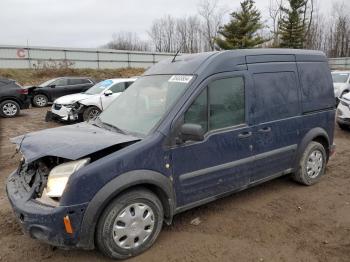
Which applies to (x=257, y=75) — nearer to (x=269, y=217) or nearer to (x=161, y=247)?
(x=269, y=217)

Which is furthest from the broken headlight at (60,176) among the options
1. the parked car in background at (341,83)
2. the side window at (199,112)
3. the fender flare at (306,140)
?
the parked car in background at (341,83)

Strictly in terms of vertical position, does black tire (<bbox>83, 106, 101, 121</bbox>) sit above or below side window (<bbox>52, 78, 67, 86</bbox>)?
below

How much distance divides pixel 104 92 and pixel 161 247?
8904mm

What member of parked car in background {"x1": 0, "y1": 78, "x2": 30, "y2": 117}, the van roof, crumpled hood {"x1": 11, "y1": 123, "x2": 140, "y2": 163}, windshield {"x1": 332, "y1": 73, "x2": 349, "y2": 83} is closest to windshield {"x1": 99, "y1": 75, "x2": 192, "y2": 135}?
the van roof

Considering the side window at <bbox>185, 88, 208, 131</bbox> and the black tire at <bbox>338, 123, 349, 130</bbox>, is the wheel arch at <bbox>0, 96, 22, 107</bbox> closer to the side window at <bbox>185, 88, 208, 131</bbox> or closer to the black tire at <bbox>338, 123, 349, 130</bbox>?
the black tire at <bbox>338, 123, 349, 130</bbox>

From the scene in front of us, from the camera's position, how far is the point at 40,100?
18.0 metres

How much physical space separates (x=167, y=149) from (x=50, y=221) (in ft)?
4.24

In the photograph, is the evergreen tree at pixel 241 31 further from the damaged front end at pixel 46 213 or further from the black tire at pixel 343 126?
the damaged front end at pixel 46 213

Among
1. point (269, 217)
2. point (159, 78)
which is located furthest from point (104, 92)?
point (269, 217)

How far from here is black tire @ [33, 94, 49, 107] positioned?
1792 centimetres

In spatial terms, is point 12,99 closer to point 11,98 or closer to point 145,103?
point 11,98

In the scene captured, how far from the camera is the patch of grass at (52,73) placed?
28312 mm

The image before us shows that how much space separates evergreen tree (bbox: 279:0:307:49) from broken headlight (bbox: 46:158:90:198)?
41.9 meters

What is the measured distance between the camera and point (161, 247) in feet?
11.7
